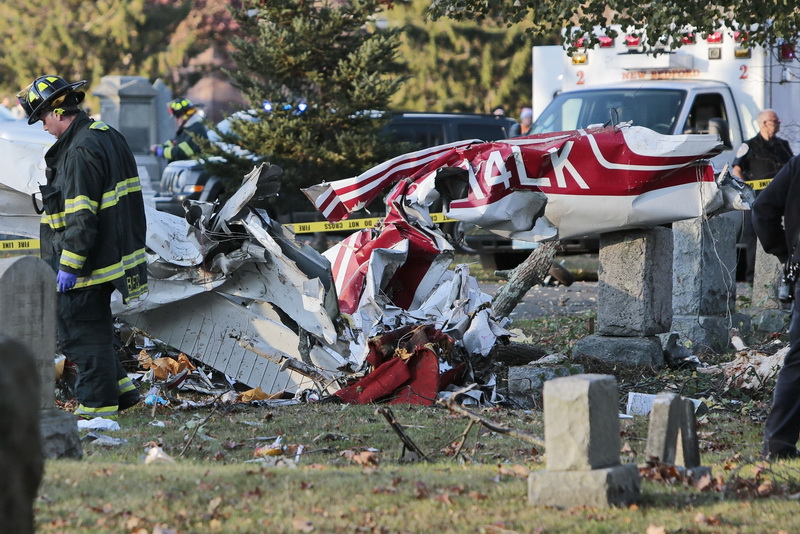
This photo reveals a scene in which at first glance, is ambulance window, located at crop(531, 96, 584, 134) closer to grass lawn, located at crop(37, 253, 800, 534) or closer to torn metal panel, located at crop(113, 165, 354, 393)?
torn metal panel, located at crop(113, 165, 354, 393)

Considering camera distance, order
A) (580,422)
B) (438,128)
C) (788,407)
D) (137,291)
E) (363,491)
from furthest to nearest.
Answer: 1. (438,128)
2. (137,291)
3. (788,407)
4. (363,491)
5. (580,422)

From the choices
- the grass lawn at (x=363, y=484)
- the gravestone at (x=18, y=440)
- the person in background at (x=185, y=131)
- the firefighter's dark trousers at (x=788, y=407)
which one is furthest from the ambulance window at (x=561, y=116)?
the gravestone at (x=18, y=440)

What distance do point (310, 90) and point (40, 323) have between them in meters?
11.9

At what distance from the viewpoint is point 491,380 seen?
8.35 m

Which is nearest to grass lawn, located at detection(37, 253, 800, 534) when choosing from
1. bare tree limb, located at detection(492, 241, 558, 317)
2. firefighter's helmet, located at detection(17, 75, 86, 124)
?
firefighter's helmet, located at detection(17, 75, 86, 124)

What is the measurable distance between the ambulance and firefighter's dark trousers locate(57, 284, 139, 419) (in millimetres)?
8567

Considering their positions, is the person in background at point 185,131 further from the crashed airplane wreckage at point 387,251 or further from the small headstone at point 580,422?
the small headstone at point 580,422

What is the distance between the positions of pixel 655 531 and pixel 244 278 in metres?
4.82

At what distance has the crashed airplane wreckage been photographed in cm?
827

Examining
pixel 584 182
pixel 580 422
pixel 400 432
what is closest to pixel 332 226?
pixel 584 182

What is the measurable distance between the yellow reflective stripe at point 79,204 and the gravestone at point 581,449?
3357mm

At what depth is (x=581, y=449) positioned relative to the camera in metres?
4.61

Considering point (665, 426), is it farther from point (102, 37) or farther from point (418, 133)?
Answer: point (102, 37)

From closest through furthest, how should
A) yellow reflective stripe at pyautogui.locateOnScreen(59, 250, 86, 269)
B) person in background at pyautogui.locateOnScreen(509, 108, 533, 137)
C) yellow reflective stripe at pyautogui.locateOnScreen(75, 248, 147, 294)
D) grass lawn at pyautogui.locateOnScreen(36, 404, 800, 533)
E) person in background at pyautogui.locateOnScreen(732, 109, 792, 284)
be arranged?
1. grass lawn at pyautogui.locateOnScreen(36, 404, 800, 533)
2. yellow reflective stripe at pyautogui.locateOnScreen(59, 250, 86, 269)
3. yellow reflective stripe at pyautogui.locateOnScreen(75, 248, 147, 294)
4. person in background at pyautogui.locateOnScreen(732, 109, 792, 284)
5. person in background at pyautogui.locateOnScreen(509, 108, 533, 137)
